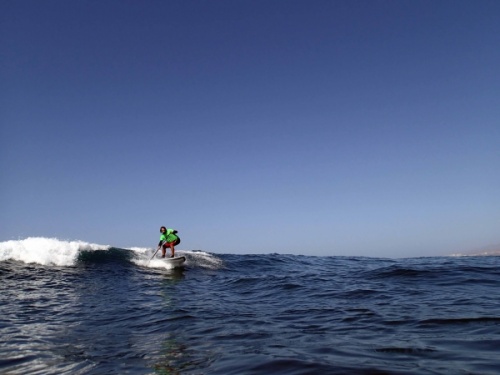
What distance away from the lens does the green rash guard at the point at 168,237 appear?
20531 mm

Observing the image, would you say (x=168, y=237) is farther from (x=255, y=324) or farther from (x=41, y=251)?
(x=255, y=324)

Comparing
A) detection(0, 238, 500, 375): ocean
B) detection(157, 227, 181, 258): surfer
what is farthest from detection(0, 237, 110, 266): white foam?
detection(157, 227, 181, 258): surfer

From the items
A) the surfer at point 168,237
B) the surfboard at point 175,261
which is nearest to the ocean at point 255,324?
the surfboard at point 175,261

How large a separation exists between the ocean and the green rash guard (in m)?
5.37

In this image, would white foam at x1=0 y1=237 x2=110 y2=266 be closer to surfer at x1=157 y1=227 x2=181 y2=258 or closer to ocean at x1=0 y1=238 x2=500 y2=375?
ocean at x1=0 y1=238 x2=500 y2=375

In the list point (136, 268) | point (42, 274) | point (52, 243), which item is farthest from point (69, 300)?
point (52, 243)

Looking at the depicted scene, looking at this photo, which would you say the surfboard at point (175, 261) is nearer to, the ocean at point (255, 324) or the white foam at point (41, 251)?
the ocean at point (255, 324)

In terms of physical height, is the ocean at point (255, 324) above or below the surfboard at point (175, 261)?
below

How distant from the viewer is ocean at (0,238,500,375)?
4.62 m

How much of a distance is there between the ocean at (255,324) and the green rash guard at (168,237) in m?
5.37

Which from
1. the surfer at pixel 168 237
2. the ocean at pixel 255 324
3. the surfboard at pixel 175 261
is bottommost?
the ocean at pixel 255 324

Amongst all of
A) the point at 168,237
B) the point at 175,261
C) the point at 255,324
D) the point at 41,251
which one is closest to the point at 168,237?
the point at 168,237

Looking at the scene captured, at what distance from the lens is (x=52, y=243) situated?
20.7 metres

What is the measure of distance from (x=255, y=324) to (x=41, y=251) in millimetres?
17315
